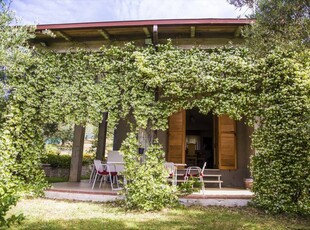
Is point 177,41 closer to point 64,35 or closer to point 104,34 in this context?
point 104,34

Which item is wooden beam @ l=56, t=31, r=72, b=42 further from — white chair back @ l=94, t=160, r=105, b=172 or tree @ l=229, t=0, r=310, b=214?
tree @ l=229, t=0, r=310, b=214

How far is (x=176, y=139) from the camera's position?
8.43 metres

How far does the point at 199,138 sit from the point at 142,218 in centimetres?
1145

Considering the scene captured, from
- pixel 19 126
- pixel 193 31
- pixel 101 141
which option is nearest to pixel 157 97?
pixel 193 31

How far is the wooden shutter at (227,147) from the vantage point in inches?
322

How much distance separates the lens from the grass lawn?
457 cm

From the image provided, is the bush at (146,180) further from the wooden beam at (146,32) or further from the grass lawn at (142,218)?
the wooden beam at (146,32)

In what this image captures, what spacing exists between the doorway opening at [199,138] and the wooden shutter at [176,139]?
3.97m

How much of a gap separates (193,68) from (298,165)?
9.77 feet

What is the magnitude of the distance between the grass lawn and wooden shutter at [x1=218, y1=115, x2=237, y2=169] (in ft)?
7.72

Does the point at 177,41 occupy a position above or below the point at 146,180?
above

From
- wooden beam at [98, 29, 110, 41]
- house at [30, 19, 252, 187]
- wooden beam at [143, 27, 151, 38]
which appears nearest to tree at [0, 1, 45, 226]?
house at [30, 19, 252, 187]

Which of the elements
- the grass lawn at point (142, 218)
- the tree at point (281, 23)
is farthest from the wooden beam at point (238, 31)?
the grass lawn at point (142, 218)

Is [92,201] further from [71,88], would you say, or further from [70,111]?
[71,88]
